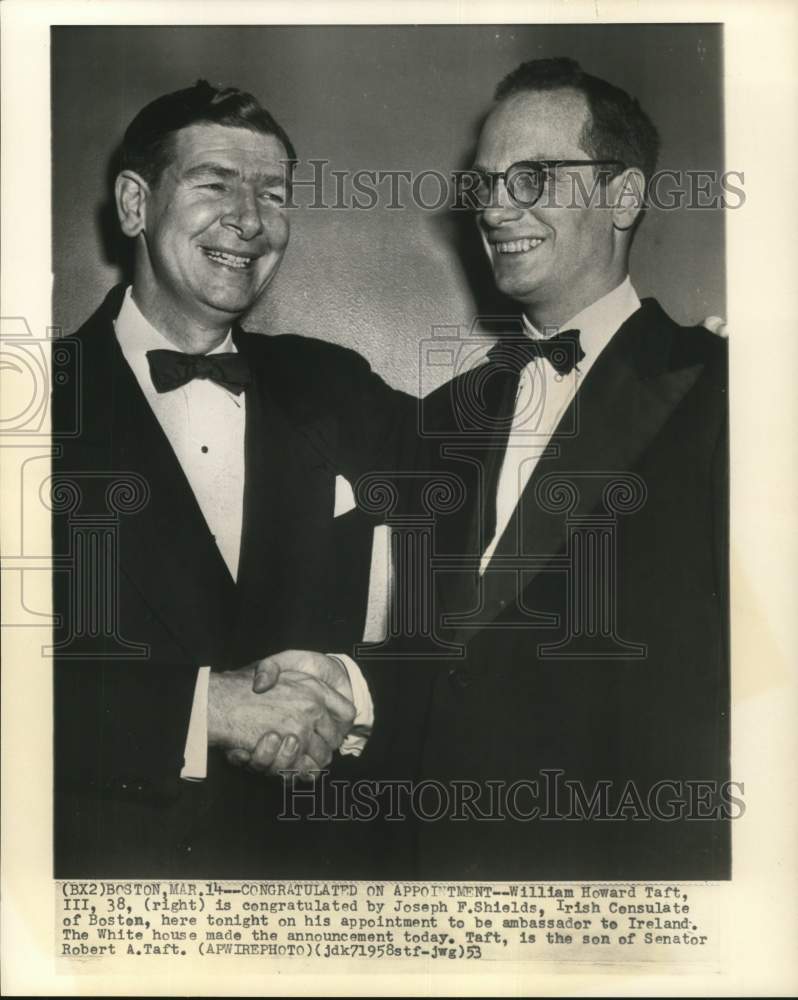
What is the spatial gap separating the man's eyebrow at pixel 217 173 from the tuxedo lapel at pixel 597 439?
885 millimetres

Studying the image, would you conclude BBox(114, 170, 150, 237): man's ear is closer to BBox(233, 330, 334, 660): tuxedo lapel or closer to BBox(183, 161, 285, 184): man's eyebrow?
BBox(183, 161, 285, 184): man's eyebrow

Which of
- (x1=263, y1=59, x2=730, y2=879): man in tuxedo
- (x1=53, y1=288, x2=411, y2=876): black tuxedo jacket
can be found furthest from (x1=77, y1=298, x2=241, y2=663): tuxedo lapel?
(x1=263, y1=59, x2=730, y2=879): man in tuxedo

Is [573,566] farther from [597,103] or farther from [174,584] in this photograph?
[597,103]

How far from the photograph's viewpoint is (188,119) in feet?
8.21

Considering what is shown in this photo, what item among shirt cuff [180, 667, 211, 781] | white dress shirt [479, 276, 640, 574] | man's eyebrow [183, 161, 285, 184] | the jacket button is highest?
man's eyebrow [183, 161, 285, 184]

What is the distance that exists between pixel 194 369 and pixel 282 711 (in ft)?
2.73

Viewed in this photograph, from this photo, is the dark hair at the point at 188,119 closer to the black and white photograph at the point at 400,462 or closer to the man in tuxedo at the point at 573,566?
the black and white photograph at the point at 400,462

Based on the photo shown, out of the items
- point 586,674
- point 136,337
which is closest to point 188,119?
point 136,337

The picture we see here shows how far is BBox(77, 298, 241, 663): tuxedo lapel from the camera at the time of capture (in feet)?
8.11

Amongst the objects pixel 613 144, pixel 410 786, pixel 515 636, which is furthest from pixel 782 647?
pixel 613 144

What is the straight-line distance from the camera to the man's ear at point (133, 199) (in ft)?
8.25

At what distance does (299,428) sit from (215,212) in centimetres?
54

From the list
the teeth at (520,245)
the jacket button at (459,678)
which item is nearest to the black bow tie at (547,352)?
the teeth at (520,245)

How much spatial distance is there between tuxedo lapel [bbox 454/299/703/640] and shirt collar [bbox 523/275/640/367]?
0.09 ft
